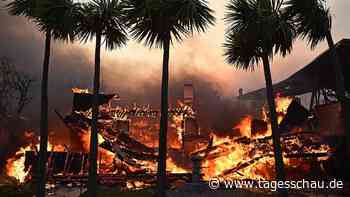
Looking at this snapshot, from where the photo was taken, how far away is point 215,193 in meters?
13.4

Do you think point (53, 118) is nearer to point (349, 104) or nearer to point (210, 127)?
point (210, 127)

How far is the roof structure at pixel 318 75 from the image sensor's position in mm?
19391

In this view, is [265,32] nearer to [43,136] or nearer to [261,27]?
[261,27]

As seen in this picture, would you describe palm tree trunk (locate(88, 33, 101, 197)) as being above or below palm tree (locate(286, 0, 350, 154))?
below

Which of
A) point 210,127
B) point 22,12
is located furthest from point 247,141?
point 22,12

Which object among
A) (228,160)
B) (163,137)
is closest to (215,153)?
(228,160)

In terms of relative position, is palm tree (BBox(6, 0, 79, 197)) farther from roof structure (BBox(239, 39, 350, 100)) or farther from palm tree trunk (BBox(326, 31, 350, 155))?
roof structure (BBox(239, 39, 350, 100))

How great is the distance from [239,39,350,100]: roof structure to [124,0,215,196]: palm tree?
9.91 metres

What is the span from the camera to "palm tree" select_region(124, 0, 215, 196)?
372 inches

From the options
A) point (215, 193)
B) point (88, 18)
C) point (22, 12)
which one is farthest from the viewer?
point (215, 193)

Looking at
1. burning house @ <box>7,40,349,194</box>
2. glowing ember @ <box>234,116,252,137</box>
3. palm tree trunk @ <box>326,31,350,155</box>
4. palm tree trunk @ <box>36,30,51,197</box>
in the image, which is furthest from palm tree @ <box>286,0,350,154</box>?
glowing ember @ <box>234,116,252,137</box>

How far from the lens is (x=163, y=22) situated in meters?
10.3

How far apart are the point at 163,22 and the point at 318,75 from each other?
56.7ft

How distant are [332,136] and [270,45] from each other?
1150 centimetres
